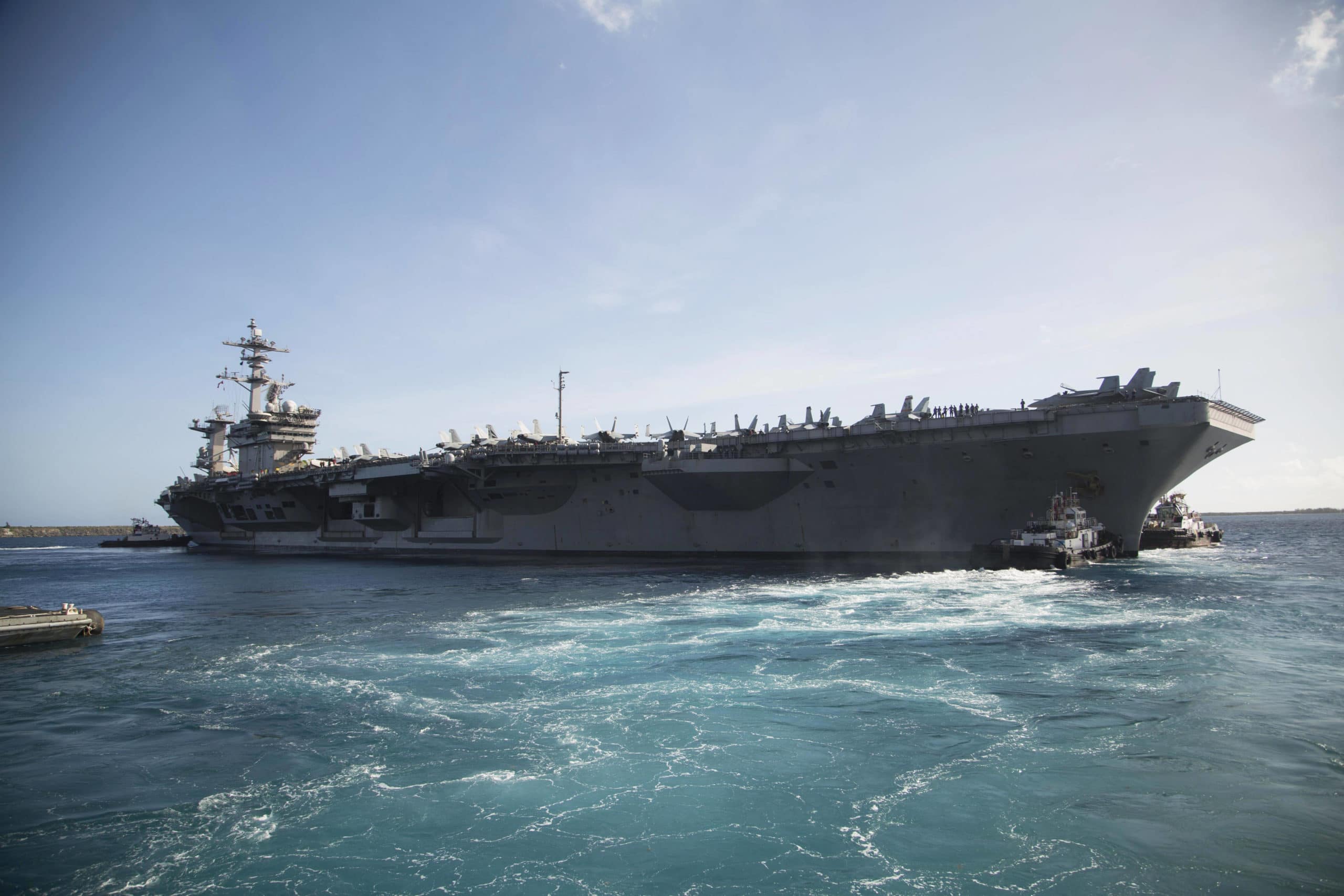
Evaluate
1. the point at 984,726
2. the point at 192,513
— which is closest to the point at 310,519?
the point at 192,513

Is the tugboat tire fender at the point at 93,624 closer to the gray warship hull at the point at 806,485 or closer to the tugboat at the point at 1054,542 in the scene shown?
the gray warship hull at the point at 806,485

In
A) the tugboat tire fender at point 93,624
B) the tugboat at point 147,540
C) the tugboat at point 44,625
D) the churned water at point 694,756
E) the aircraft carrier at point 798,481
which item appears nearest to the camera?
the churned water at point 694,756

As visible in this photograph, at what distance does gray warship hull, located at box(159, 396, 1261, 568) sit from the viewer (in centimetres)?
1920

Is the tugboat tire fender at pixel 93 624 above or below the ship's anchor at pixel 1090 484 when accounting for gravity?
below

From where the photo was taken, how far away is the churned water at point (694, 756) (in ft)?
16.4

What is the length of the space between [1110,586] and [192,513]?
46949mm

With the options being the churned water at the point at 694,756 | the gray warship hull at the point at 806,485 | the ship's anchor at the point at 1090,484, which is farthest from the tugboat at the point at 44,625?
the ship's anchor at the point at 1090,484

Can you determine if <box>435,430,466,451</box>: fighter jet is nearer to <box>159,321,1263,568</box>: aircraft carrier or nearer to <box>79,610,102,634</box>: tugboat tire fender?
<box>159,321,1263,568</box>: aircraft carrier

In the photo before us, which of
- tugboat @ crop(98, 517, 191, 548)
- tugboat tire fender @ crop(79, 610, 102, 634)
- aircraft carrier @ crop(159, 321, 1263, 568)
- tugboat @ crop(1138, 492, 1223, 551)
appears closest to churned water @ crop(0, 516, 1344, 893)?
tugboat tire fender @ crop(79, 610, 102, 634)

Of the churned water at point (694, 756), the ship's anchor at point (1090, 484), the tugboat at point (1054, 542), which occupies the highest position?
the ship's anchor at point (1090, 484)

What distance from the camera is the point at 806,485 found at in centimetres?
2317

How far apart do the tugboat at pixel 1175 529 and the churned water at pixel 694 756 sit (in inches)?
1025

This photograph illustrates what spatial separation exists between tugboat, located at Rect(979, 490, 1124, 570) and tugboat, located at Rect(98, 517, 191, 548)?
166 ft

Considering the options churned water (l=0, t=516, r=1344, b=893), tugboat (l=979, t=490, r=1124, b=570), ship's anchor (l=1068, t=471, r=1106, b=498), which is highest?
ship's anchor (l=1068, t=471, r=1106, b=498)
